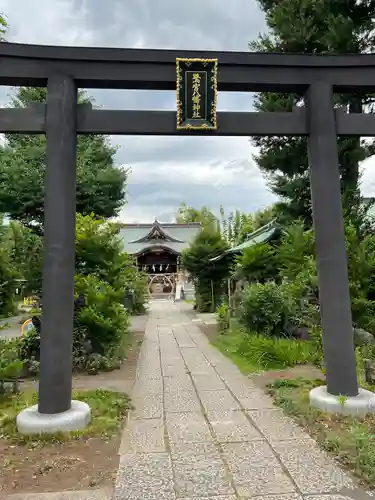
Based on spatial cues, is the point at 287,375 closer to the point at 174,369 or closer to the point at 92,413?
the point at 174,369

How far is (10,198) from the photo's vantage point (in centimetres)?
1184

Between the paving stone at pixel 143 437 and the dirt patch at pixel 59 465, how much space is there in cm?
9

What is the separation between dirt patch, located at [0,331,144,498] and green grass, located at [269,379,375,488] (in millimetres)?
1912

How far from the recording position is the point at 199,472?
3.19 m

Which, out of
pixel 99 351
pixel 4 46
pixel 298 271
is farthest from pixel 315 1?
pixel 99 351

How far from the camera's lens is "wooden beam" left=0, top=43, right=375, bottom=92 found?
4434 millimetres

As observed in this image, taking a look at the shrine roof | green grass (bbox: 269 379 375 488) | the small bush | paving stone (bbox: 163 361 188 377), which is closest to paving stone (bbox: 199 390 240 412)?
green grass (bbox: 269 379 375 488)

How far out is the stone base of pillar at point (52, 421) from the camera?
396cm

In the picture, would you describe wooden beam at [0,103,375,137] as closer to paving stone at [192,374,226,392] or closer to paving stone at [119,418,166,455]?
paving stone at [119,418,166,455]

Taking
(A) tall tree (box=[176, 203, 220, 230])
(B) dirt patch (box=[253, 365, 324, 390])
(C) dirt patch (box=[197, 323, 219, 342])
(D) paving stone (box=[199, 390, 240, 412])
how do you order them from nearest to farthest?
(D) paving stone (box=[199, 390, 240, 412]) → (B) dirt patch (box=[253, 365, 324, 390]) → (C) dirt patch (box=[197, 323, 219, 342]) → (A) tall tree (box=[176, 203, 220, 230])

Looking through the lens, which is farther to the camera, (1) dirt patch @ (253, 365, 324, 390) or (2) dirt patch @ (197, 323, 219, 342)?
(2) dirt patch @ (197, 323, 219, 342)

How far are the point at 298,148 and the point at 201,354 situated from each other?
19.4ft

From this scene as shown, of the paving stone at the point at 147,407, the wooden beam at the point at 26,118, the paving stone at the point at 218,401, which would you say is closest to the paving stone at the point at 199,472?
the paving stone at the point at 147,407

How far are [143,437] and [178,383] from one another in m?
2.41
